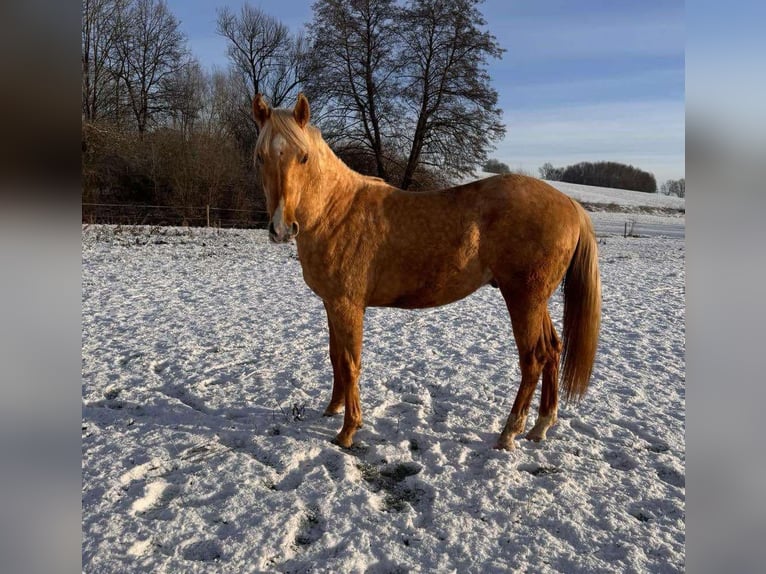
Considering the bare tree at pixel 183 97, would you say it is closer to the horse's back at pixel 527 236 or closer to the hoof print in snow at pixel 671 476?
the horse's back at pixel 527 236

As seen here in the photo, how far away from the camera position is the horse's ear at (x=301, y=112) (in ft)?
8.50

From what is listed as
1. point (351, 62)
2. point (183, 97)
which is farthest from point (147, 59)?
point (351, 62)

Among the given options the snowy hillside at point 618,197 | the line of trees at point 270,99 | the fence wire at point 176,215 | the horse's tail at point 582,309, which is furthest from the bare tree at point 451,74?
the snowy hillside at point 618,197

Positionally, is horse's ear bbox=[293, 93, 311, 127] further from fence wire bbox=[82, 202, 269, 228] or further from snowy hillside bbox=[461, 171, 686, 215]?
snowy hillside bbox=[461, 171, 686, 215]

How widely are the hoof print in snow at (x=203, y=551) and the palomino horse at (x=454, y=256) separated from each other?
110cm

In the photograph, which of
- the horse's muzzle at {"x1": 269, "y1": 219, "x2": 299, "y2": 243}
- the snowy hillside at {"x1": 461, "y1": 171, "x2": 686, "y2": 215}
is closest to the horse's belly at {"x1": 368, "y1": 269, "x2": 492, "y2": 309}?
the horse's muzzle at {"x1": 269, "y1": 219, "x2": 299, "y2": 243}

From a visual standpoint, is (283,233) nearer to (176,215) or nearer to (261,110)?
(261,110)

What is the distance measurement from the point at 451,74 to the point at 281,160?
12144mm

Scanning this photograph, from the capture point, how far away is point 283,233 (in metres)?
2.48
